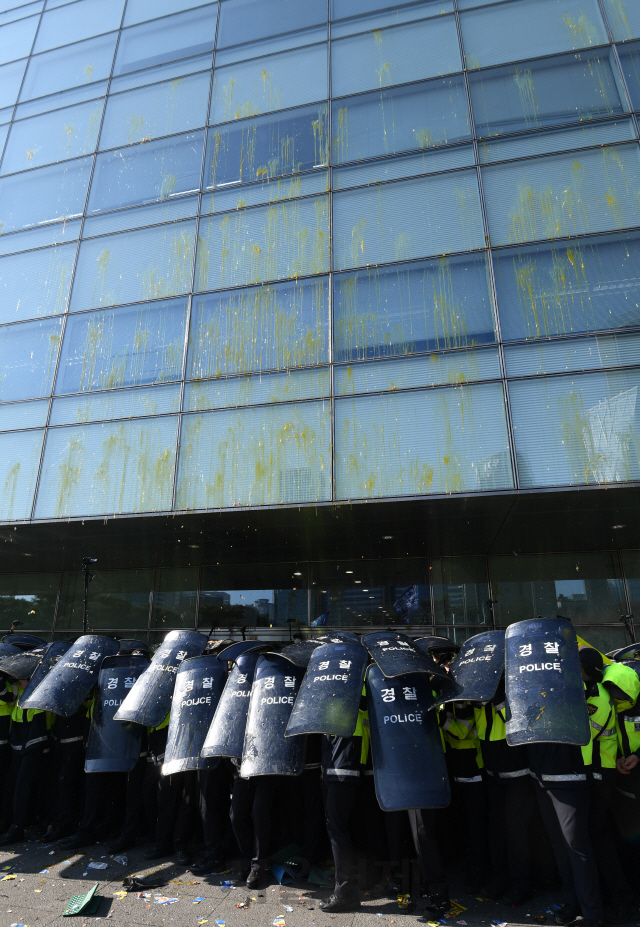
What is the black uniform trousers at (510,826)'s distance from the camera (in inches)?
182

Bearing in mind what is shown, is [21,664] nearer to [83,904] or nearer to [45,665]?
[45,665]

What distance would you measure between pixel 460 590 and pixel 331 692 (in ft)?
21.2

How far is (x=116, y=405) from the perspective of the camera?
10.2 metres

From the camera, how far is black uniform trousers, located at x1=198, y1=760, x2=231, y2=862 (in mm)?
5289

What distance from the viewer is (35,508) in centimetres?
987

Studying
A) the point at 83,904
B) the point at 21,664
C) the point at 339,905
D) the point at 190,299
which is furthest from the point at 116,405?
the point at 339,905

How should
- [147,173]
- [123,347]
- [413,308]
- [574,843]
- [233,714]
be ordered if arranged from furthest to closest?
[147,173] → [123,347] → [413,308] → [233,714] → [574,843]

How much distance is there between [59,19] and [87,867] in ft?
61.9

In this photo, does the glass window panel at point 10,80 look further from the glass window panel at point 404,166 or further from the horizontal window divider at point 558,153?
the horizontal window divider at point 558,153

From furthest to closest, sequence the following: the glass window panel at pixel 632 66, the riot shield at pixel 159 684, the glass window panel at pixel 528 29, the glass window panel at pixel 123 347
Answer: the glass window panel at pixel 528 29, the glass window panel at pixel 123 347, the glass window panel at pixel 632 66, the riot shield at pixel 159 684

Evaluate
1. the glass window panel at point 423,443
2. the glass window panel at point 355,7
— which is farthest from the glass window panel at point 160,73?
the glass window panel at point 423,443

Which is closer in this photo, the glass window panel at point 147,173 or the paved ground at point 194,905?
the paved ground at point 194,905

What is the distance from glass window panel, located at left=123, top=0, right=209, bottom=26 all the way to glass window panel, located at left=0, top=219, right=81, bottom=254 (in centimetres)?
592

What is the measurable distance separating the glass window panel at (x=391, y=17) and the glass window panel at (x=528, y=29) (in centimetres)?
57
